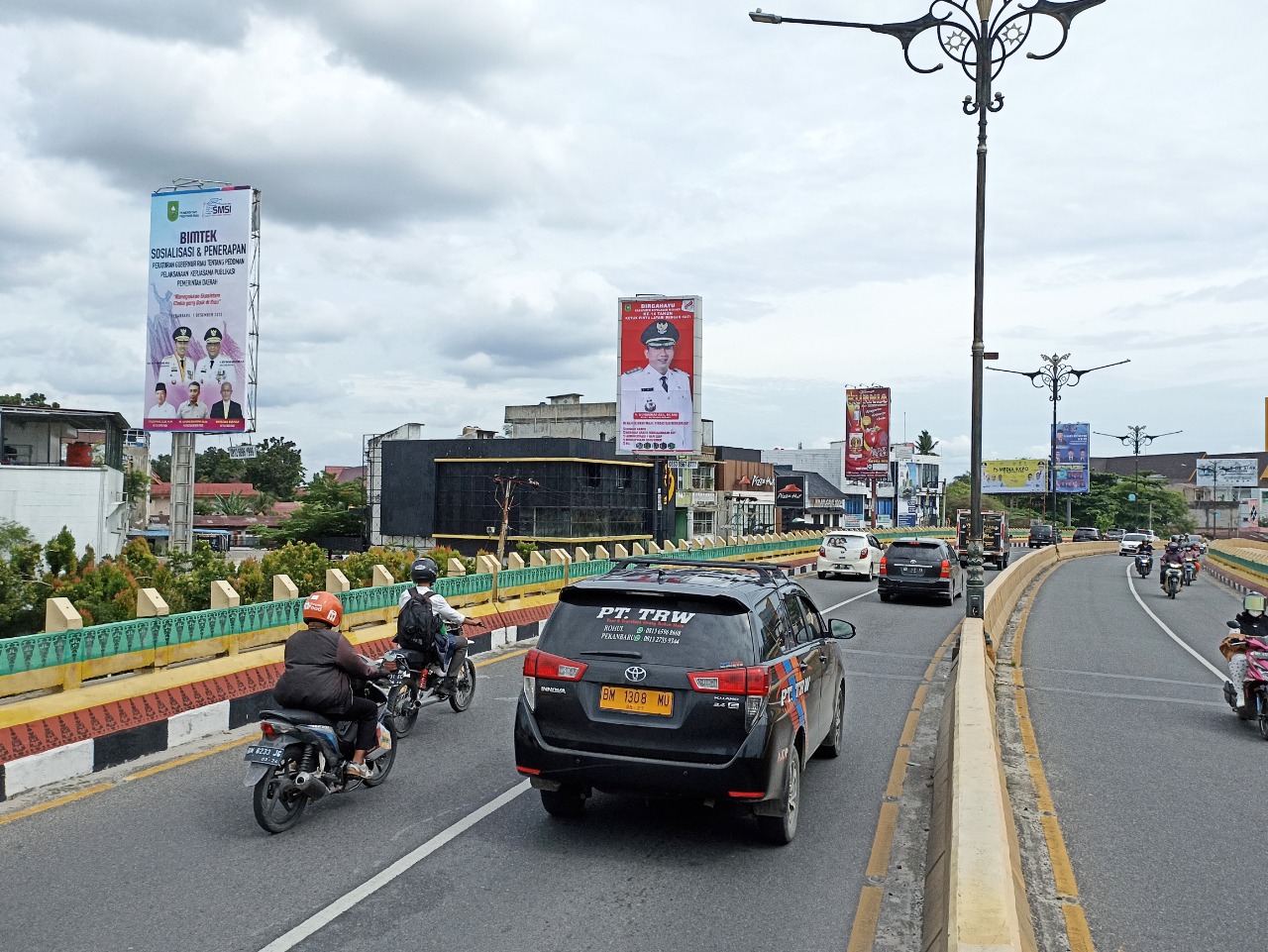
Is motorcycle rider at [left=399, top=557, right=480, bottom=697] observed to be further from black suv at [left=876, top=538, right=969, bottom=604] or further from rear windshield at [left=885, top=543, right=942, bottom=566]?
rear windshield at [left=885, top=543, right=942, bottom=566]

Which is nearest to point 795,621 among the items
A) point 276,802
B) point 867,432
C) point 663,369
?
point 276,802

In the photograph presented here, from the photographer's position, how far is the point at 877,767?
8.45 m

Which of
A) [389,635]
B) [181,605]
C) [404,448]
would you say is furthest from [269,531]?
[389,635]

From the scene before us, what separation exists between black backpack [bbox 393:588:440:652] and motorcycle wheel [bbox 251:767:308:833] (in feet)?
9.44

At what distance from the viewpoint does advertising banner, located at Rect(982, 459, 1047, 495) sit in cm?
8512

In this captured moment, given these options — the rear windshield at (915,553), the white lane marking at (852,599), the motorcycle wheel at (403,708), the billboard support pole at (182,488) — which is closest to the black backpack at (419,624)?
the motorcycle wheel at (403,708)

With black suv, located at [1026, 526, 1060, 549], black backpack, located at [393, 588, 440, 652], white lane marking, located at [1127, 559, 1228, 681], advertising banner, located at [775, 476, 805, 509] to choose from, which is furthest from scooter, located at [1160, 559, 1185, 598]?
advertising banner, located at [775, 476, 805, 509]

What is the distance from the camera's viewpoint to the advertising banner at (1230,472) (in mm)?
95812

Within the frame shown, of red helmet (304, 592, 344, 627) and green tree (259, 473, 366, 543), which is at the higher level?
red helmet (304, 592, 344, 627)

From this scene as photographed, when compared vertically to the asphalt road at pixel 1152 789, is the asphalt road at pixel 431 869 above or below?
above

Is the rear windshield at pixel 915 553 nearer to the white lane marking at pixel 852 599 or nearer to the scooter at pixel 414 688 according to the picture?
the white lane marking at pixel 852 599

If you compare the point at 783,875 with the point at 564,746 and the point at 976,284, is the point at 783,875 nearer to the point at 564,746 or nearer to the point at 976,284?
the point at 564,746

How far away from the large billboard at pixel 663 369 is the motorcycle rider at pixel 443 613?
85.7 feet

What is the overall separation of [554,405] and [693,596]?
7862cm
